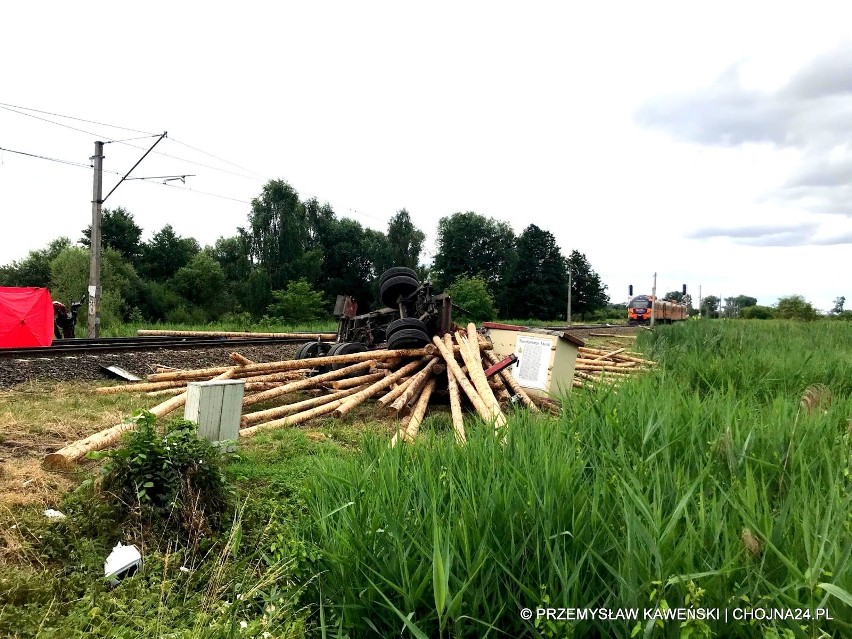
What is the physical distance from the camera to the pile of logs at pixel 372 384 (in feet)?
27.7

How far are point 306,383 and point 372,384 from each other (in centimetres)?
112

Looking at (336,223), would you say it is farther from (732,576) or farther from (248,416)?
(732,576)

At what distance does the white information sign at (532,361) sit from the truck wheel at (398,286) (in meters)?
3.35

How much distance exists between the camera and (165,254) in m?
59.3

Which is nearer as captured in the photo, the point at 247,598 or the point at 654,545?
the point at 654,545

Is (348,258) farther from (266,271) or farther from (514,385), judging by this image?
(514,385)

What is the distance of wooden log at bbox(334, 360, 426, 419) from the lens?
28.3 ft

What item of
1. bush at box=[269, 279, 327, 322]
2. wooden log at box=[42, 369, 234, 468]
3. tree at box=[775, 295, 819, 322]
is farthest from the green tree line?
wooden log at box=[42, 369, 234, 468]

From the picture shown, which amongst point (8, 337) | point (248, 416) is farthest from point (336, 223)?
point (248, 416)

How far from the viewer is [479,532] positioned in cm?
257

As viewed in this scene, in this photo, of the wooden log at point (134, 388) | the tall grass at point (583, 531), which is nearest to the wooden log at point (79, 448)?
the tall grass at point (583, 531)

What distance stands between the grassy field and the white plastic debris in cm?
6

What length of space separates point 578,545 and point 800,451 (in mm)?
1911

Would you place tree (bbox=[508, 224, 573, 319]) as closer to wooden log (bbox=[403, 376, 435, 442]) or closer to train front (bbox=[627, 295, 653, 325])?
train front (bbox=[627, 295, 653, 325])
